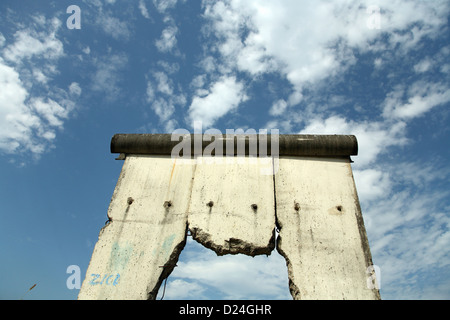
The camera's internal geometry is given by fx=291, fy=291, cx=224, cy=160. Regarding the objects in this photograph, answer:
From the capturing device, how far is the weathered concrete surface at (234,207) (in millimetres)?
3816

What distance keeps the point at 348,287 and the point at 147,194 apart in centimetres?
296

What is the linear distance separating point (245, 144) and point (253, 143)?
13cm

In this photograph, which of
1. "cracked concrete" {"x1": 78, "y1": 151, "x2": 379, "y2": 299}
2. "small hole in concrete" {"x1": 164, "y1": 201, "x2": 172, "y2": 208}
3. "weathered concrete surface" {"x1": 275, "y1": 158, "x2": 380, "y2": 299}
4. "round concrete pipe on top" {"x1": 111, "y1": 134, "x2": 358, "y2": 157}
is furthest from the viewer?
"round concrete pipe on top" {"x1": 111, "y1": 134, "x2": 358, "y2": 157}

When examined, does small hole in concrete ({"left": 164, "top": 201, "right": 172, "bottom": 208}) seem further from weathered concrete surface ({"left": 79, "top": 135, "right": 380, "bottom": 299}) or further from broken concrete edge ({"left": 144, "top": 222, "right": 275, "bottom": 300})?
broken concrete edge ({"left": 144, "top": 222, "right": 275, "bottom": 300})

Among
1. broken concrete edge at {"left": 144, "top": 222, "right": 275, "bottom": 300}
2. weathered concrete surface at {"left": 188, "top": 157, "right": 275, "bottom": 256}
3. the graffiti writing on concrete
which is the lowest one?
the graffiti writing on concrete

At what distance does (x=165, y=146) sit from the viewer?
15.5 feet

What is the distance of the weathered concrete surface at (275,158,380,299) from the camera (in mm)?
3475

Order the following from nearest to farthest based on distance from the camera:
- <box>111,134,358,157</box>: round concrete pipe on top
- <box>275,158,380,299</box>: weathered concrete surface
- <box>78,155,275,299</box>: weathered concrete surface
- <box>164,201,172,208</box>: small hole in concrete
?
<box>275,158,380,299</box>: weathered concrete surface
<box>78,155,275,299</box>: weathered concrete surface
<box>164,201,172,208</box>: small hole in concrete
<box>111,134,358,157</box>: round concrete pipe on top

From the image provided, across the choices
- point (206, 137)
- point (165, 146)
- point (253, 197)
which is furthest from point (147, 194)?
point (253, 197)

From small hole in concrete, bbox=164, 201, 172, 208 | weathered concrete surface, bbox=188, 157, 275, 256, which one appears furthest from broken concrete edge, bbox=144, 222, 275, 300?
small hole in concrete, bbox=164, 201, 172, 208

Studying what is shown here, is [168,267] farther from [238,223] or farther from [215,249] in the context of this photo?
[238,223]

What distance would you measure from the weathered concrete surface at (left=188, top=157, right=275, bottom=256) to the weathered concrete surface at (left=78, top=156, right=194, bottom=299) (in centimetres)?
23

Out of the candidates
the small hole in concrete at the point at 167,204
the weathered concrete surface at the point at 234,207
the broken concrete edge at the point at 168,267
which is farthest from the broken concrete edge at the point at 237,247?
the small hole in concrete at the point at 167,204
